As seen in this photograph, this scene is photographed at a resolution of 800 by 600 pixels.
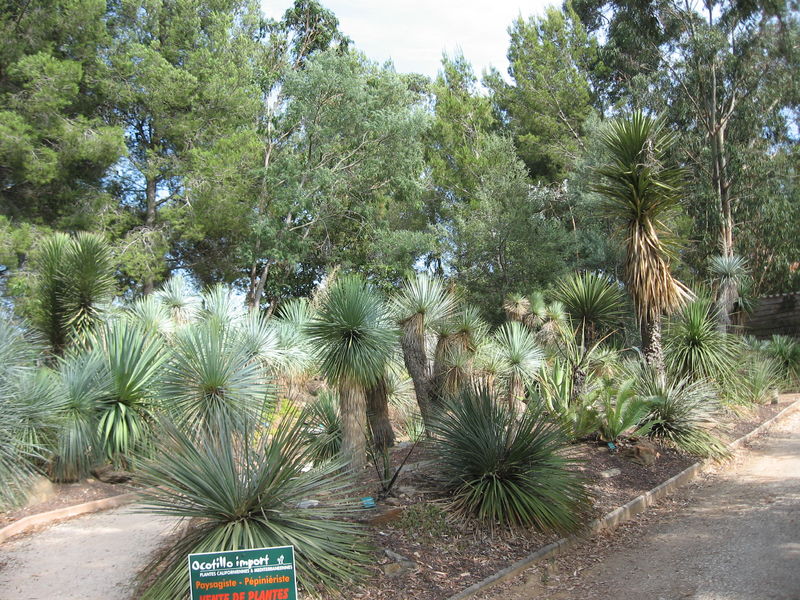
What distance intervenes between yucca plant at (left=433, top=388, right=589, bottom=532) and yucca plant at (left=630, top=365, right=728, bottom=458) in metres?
3.59

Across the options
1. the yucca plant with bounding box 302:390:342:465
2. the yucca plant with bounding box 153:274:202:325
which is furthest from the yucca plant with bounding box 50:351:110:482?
the yucca plant with bounding box 153:274:202:325

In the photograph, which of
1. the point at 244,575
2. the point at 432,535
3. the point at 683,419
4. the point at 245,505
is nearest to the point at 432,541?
the point at 432,535

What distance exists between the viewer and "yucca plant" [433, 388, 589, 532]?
7211 mm

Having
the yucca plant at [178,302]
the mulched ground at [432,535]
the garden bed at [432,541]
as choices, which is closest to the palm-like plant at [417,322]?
the mulched ground at [432,535]

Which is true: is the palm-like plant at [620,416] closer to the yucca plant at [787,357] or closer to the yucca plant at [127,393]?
the yucca plant at [127,393]

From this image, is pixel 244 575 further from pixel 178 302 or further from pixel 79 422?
pixel 178 302

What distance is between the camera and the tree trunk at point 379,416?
9.22m

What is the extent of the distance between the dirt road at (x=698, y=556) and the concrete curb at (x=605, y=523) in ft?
0.34

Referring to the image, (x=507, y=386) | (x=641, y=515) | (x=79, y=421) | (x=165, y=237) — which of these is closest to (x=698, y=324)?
(x=507, y=386)

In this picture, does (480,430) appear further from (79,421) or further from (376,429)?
(79,421)

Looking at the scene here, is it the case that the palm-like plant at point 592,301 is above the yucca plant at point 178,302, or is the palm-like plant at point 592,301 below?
below

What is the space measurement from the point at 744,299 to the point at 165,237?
2219 cm

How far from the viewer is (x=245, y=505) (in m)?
5.61

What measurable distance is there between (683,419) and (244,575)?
8.92 m
